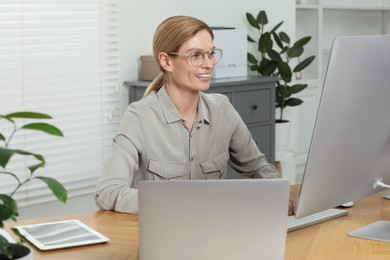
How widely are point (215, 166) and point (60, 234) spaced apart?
0.79 meters

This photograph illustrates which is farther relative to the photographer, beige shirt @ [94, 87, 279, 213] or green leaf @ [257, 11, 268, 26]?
green leaf @ [257, 11, 268, 26]

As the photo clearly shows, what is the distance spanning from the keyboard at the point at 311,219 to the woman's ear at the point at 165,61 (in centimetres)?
75

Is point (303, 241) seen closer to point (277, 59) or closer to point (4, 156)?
point (4, 156)

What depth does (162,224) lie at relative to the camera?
162cm

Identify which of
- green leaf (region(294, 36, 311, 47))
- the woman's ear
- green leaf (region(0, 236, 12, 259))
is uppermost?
green leaf (region(294, 36, 311, 47))

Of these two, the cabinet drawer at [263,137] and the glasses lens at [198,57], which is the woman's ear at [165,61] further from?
the cabinet drawer at [263,137]

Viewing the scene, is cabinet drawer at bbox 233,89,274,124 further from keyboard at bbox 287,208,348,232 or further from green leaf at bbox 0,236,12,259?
green leaf at bbox 0,236,12,259

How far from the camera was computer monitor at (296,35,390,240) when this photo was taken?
5.92 ft

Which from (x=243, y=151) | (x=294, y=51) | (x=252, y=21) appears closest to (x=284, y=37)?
(x=294, y=51)

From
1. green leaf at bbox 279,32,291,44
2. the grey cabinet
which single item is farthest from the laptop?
green leaf at bbox 279,32,291,44

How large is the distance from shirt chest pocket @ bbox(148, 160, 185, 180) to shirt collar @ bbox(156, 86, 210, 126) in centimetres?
15

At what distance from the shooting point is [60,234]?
2.03 m

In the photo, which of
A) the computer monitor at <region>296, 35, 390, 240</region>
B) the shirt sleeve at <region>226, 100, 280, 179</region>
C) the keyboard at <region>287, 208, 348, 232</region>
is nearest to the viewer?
the computer monitor at <region>296, 35, 390, 240</region>

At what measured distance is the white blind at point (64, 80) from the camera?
3.74m
